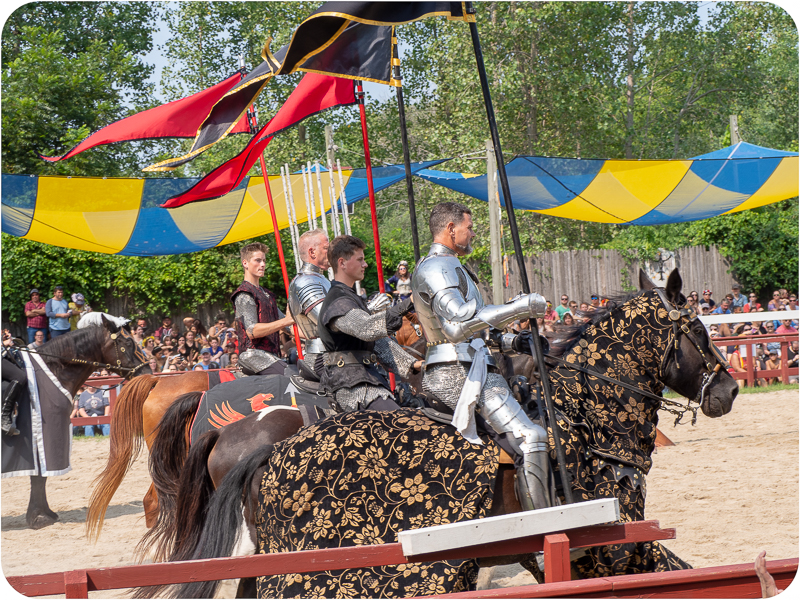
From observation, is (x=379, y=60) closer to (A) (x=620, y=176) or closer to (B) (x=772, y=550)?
(B) (x=772, y=550)

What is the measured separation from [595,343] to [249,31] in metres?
13.8

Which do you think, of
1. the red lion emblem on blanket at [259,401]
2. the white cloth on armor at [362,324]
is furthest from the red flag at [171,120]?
the white cloth on armor at [362,324]

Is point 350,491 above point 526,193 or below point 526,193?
below

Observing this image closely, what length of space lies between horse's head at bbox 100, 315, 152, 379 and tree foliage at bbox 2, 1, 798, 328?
7.06 m

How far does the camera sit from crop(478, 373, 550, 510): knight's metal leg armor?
9.48 feet

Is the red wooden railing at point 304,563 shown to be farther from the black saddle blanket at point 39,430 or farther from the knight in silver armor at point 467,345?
the black saddle blanket at point 39,430

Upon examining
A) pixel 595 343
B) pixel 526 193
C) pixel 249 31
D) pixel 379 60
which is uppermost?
pixel 249 31

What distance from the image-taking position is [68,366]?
675 cm

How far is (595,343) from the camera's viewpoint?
3.45m

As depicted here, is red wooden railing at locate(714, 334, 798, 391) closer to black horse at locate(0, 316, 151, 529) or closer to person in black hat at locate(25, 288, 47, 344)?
black horse at locate(0, 316, 151, 529)

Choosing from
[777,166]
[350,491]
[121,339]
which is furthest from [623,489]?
[777,166]

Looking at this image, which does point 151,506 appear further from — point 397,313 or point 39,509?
point 397,313

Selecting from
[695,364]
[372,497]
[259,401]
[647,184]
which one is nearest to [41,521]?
[259,401]

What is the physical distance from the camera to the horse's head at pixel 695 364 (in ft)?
11.3
